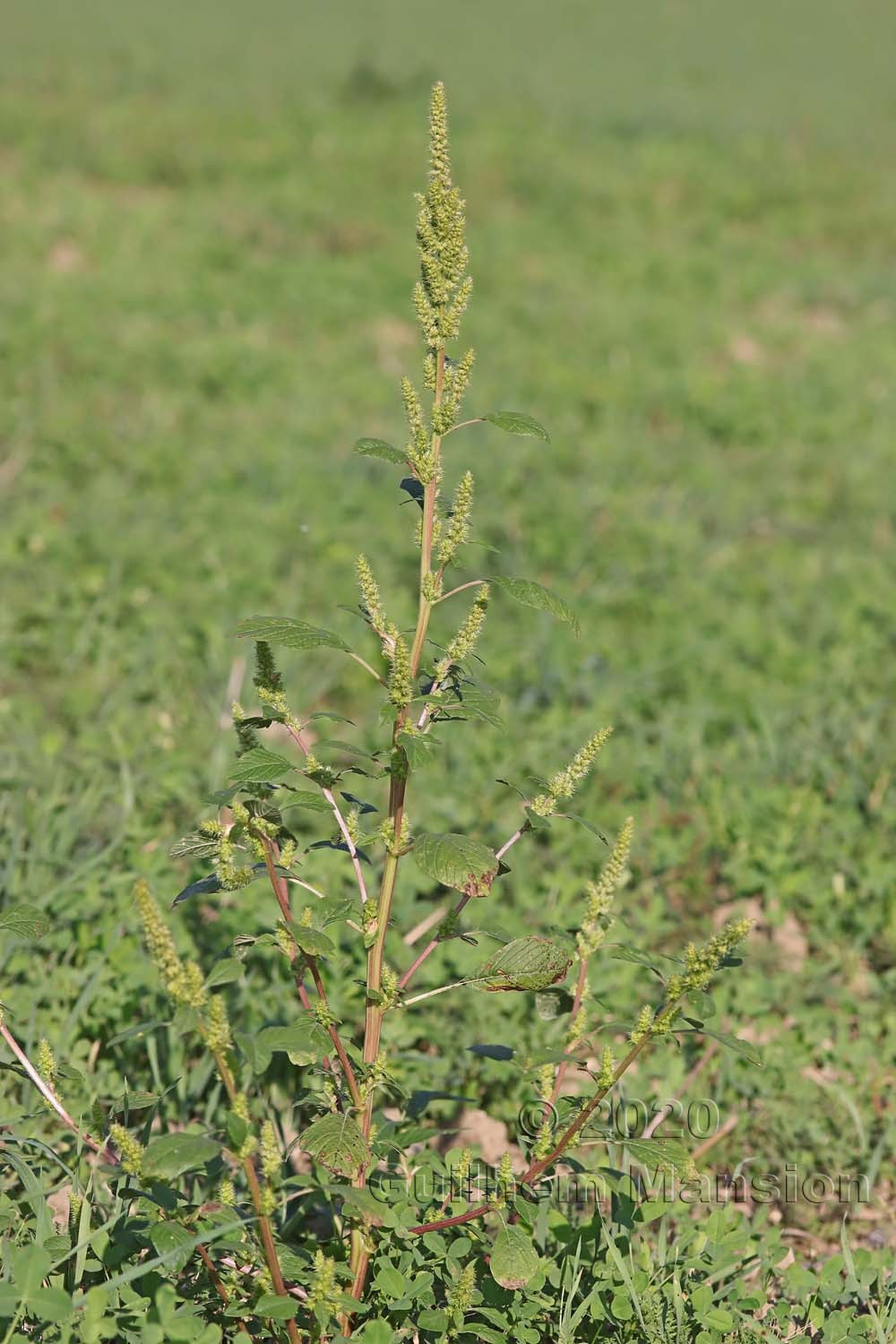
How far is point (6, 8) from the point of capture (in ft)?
60.9

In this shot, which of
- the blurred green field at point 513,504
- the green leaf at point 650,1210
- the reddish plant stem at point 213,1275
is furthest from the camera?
the blurred green field at point 513,504

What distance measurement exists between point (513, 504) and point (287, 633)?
4110 mm

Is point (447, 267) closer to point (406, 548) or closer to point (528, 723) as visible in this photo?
point (528, 723)

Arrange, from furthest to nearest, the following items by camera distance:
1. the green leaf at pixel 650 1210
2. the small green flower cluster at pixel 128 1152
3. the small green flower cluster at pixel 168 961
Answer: the green leaf at pixel 650 1210
the small green flower cluster at pixel 128 1152
the small green flower cluster at pixel 168 961

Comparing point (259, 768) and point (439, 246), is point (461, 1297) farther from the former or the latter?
point (439, 246)

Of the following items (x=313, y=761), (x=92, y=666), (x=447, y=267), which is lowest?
(x=92, y=666)

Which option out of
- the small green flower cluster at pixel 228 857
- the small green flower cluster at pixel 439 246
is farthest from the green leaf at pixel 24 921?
the small green flower cluster at pixel 439 246

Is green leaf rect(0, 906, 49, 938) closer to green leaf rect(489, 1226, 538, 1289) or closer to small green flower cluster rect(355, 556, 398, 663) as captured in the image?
small green flower cluster rect(355, 556, 398, 663)

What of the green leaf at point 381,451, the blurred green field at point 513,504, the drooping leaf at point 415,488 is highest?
the green leaf at point 381,451

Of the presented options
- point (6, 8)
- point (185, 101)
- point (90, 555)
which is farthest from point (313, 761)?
point (6, 8)

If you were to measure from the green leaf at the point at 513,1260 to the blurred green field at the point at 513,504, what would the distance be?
0.80 m

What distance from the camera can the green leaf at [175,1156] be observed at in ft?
5.23

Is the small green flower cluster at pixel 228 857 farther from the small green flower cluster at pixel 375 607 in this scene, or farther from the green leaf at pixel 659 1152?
the green leaf at pixel 659 1152

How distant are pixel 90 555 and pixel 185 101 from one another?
948cm
